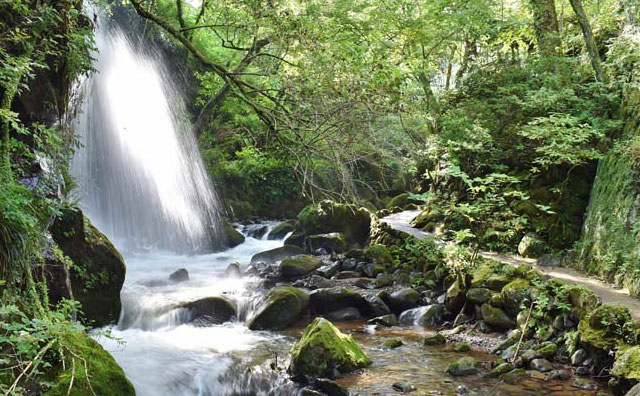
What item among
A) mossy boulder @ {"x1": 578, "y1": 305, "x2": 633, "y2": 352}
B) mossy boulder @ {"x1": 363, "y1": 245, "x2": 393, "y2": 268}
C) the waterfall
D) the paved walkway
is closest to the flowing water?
the waterfall

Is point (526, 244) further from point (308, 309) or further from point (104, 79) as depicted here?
point (104, 79)

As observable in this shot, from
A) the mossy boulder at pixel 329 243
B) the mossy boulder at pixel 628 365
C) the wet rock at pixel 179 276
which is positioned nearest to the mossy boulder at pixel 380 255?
the mossy boulder at pixel 329 243

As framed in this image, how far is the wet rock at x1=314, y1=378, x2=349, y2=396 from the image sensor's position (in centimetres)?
573

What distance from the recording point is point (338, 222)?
15984 mm

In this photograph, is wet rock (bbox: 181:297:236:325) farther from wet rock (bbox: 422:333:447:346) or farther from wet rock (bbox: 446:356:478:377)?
wet rock (bbox: 446:356:478:377)

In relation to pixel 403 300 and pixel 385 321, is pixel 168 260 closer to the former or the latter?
pixel 403 300

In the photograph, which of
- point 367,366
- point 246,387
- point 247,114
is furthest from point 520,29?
point 246,387

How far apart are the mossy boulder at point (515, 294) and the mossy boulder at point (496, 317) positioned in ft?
0.44

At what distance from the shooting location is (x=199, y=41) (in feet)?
56.3

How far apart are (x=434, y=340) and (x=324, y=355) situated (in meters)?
2.07

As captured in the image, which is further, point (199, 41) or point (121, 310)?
point (199, 41)

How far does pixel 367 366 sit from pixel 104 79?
1288 cm

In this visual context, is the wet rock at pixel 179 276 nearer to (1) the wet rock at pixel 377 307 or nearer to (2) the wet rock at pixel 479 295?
(1) the wet rock at pixel 377 307

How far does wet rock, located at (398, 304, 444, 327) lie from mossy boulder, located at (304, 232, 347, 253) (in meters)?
5.93
